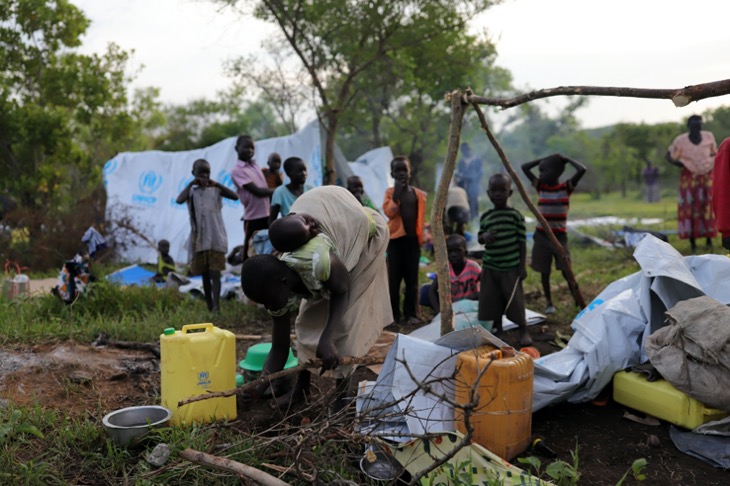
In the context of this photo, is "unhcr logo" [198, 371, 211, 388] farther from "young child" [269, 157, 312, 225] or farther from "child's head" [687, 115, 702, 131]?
"child's head" [687, 115, 702, 131]

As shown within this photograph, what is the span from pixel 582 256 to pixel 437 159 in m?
12.6

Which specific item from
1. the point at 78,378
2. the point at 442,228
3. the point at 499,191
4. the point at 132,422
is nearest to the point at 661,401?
the point at 442,228

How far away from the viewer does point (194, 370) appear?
2781 millimetres

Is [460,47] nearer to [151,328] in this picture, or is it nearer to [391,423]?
[151,328]

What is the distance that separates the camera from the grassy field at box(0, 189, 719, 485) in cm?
236

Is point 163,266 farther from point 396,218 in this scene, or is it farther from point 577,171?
point 577,171

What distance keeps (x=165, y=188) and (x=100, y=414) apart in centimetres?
777

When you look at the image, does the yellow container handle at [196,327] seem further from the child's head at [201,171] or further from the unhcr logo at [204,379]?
the child's head at [201,171]

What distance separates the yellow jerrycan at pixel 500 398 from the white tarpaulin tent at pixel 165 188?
6.29 m

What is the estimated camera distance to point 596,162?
1062 inches

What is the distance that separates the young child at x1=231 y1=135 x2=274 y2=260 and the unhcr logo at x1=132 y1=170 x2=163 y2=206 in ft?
17.3

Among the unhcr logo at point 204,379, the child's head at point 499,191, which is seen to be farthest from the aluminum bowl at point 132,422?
the child's head at point 499,191

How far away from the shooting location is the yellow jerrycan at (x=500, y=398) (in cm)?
251

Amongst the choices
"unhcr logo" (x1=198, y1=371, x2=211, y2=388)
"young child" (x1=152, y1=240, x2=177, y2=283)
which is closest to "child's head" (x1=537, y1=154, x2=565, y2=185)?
"unhcr logo" (x1=198, y1=371, x2=211, y2=388)
